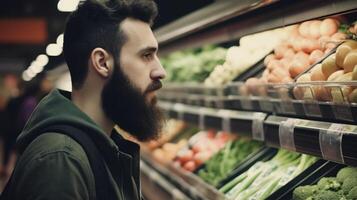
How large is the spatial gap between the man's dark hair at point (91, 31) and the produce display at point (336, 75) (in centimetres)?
70

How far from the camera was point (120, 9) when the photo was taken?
1.78 m

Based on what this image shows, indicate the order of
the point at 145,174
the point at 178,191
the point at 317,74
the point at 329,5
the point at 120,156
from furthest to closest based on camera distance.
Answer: the point at 145,174
the point at 178,191
the point at 317,74
the point at 329,5
the point at 120,156

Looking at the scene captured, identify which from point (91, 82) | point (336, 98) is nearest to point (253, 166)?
point (336, 98)

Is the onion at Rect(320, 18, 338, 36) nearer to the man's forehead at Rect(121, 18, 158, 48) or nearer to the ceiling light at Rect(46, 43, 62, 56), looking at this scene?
→ the man's forehead at Rect(121, 18, 158, 48)

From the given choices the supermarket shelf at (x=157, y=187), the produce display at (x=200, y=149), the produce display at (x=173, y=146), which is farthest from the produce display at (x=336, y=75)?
the produce display at (x=173, y=146)

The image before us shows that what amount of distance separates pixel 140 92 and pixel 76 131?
31 centimetres

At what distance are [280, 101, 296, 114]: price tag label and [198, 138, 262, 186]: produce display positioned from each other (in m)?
0.83

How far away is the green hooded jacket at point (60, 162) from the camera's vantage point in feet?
4.61

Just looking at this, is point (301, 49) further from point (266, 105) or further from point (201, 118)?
point (201, 118)

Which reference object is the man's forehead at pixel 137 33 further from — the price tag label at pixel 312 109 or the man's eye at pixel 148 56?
the price tag label at pixel 312 109

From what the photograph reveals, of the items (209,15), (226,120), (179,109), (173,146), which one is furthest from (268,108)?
(173,146)

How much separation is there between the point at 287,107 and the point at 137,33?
71 cm

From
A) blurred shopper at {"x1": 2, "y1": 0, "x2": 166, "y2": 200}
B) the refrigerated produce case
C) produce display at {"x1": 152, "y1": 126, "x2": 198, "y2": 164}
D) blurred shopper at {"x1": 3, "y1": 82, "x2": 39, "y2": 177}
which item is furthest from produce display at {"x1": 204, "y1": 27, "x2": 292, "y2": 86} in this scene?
blurred shopper at {"x1": 3, "y1": 82, "x2": 39, "y2": 177}

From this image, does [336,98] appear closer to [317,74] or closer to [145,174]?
[317,74]
